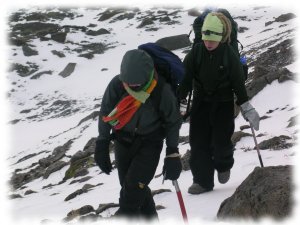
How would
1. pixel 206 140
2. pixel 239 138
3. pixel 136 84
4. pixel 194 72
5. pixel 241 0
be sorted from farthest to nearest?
pixel 241 0 < pixel 239 138 < pixel 206 140 < pixel 194 72 < pixel 136 84

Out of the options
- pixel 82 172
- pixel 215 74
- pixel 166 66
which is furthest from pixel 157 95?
pixel 82 172

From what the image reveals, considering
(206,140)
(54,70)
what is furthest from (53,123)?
(206,140)

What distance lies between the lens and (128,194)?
4215 mm

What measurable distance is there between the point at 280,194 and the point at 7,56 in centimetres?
3208

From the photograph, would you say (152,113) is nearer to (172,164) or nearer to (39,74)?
(172,164)

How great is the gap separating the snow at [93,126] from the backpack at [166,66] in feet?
5.01

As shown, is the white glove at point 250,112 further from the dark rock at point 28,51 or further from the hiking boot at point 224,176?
the dark rock at point 28,51

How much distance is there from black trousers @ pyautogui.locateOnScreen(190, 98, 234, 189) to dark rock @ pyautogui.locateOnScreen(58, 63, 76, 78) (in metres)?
25.5

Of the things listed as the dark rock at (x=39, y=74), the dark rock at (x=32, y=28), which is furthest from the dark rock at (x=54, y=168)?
the dark rock at (x=32, y=28)

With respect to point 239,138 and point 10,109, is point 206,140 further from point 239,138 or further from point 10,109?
point 10,109

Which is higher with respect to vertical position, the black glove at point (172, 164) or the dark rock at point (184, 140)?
the black glove at point (172, 164)

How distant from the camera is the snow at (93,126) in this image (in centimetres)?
579

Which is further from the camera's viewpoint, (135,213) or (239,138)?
(239,138)

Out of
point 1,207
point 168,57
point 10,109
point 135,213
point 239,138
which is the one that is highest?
point 168,57
